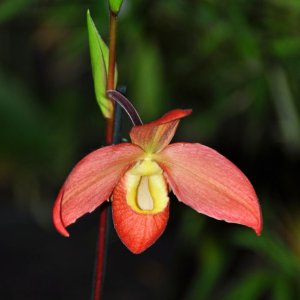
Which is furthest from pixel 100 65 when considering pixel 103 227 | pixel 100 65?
pixel 103 227

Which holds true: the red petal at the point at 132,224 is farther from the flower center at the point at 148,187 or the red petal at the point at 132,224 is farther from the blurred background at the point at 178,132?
the blurred background at the point at 178,132

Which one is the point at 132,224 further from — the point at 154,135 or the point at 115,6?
the point at 115,6

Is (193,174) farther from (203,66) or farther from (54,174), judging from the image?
(54,174)

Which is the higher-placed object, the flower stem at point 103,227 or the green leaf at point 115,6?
the green leaf at point 115,6

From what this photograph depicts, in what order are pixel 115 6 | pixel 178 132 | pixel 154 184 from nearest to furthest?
pixel 115 6, pixel 154 184, pixel 178 132

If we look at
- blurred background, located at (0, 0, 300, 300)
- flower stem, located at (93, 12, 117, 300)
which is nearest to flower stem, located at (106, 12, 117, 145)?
flower stem, located at (93, 12, 117, 300)

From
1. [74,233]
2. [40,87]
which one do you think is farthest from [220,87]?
[40,87]

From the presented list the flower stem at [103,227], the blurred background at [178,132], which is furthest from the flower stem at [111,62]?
the blurred background at [178,132]
